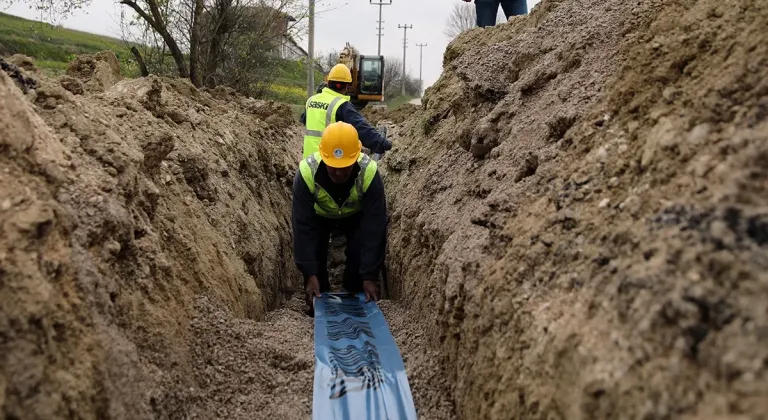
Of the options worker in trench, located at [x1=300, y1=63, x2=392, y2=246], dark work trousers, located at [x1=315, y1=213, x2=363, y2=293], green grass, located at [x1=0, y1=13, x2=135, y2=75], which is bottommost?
dark work trousers, located at [x1=315, y1=213, x2=363, y2=293]

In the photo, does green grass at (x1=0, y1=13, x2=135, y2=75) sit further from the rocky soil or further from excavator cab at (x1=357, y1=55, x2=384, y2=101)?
the rocky soil

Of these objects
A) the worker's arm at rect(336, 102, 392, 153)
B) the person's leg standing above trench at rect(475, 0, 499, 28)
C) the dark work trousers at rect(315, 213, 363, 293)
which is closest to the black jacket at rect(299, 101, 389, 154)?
the worker's arm at rect(336, 102, 392, 153)

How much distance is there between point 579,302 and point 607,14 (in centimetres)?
316

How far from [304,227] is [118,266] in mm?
2357

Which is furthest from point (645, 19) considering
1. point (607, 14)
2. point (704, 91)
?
point (704, 91)

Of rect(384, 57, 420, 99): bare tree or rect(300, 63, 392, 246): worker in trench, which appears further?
rect(384, 57, 420, 99): bare tree

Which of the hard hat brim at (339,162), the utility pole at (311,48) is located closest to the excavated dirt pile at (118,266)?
the hard hat brim at (339,162)

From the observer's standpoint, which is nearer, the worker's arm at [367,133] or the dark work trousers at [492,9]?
the worker's arm at [367,133]

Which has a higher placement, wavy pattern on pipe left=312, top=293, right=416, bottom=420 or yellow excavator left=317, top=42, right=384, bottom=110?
yellow excavator left=317, top=42, right=384, bottom=110

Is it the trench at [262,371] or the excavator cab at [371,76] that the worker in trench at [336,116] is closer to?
the trench at [262,371]

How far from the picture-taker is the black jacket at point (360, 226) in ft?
16.9

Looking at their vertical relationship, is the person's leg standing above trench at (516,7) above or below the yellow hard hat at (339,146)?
above

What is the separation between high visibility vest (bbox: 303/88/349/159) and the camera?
257 inches

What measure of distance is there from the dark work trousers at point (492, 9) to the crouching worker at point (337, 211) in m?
4.14
